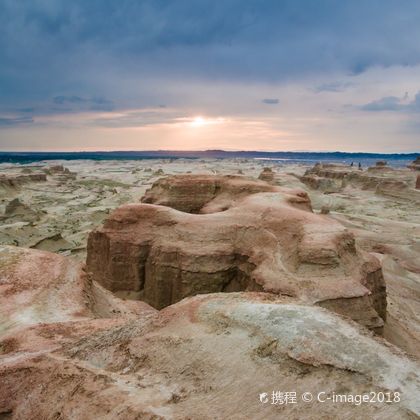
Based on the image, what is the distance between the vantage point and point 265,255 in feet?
45.2

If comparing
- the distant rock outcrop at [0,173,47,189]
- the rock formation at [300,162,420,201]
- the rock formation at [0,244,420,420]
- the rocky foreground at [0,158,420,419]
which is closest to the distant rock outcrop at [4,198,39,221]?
the distant rock outcrop at [0,173,47,189]

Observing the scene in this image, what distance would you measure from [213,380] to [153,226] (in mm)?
11091

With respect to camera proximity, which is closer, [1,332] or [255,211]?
[1,332]

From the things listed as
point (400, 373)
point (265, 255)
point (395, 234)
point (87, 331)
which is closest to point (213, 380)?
point (400, 373)

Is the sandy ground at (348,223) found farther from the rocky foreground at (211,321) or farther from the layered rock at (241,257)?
the layered rock at (241,257)

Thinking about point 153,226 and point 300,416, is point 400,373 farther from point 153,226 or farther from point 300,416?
point 153,226

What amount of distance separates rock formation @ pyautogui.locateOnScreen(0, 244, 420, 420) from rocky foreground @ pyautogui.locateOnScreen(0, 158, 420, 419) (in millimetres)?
19

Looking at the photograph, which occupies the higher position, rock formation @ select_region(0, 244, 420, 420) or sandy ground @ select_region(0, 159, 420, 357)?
rock formation @ select_region(0, 244, 420, 420)

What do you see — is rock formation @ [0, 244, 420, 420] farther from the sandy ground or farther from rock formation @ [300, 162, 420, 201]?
rock formation @ [300, 162, 420, 201]

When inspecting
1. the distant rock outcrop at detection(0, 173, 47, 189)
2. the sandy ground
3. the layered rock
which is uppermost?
the layered rock

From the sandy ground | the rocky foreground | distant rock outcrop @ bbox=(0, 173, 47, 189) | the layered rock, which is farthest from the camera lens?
distant rock outcrop @ bbox=(0, 173, 47, 189)

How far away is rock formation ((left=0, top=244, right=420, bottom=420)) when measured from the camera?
5277mm

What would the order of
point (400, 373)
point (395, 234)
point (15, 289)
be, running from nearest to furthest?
point (400, 373), point (15, 289), point (395, 234)

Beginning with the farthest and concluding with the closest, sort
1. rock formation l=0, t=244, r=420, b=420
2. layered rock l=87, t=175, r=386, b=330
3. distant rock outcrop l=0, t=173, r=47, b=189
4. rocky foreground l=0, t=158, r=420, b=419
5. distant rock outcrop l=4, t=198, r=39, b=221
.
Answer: distant rock outcrop l=0, t=173, r=47, b=189 → distant rock outcrop l=4, t=198, r=39, b=221 → layered rock l=87, t=175, r=386, b=330 → rocky foreground l=0, t=158, r=420, b=419 → rock formation l=0, t=244, r=420, b=420
